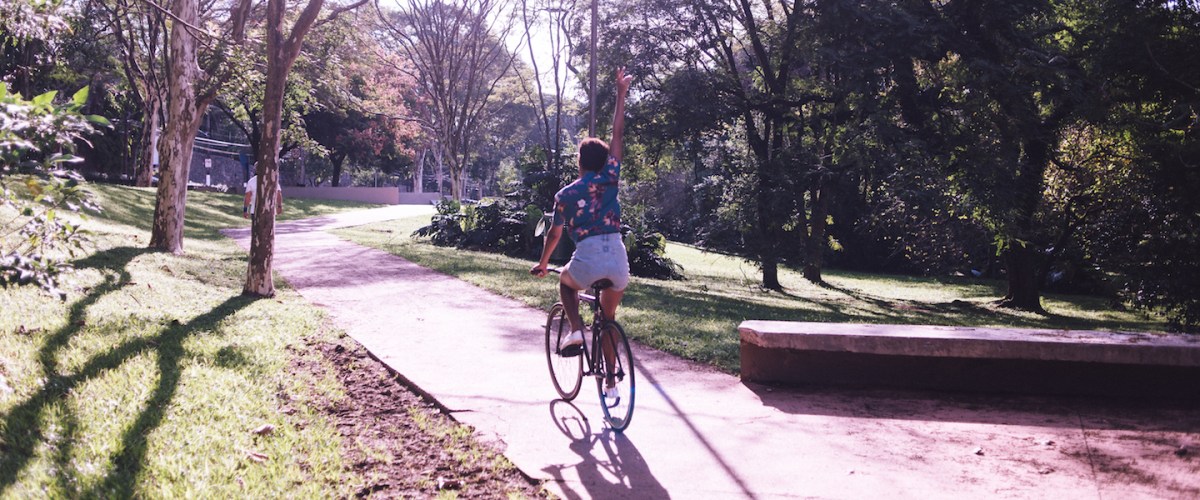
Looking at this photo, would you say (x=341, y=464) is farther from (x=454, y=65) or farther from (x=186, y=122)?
(x=454, y=65)

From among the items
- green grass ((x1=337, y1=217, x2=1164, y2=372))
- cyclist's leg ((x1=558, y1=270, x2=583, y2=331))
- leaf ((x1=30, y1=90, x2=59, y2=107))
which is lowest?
green grass ((x1=337, y1=217, x2=1164, y2=372))

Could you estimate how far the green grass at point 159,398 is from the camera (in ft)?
13.1

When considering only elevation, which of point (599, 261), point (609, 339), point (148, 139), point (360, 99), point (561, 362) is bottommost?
point (561, 362)

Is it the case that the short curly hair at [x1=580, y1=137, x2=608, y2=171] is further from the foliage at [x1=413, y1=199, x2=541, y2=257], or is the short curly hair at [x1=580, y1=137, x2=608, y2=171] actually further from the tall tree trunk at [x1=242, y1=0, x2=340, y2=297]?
the foliage at [x1=413, y1=199, x2=541, y2=257]

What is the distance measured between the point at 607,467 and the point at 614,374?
2.53 ft

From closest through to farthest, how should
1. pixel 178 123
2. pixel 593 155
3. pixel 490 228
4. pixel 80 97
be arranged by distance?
pixel 80 97 < pixel 593 155 < pixel 178 123 < pixel 490 228

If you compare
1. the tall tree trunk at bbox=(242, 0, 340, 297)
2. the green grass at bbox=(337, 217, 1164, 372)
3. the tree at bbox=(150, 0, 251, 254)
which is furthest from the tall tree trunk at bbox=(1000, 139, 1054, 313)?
the tree at bbox=(150, 0, 251, 254)

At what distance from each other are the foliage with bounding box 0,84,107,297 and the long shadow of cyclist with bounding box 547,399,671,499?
2480 millimetres

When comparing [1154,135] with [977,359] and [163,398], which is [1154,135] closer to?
[977,359]

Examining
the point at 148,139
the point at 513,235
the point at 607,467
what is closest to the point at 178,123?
the point at 513,235

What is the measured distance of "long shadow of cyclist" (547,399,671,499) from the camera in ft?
13.4

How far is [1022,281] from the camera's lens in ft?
59.8

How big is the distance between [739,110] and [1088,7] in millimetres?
6079

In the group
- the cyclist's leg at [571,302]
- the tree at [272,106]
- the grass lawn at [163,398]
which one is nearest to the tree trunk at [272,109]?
the tree at [272,106]
